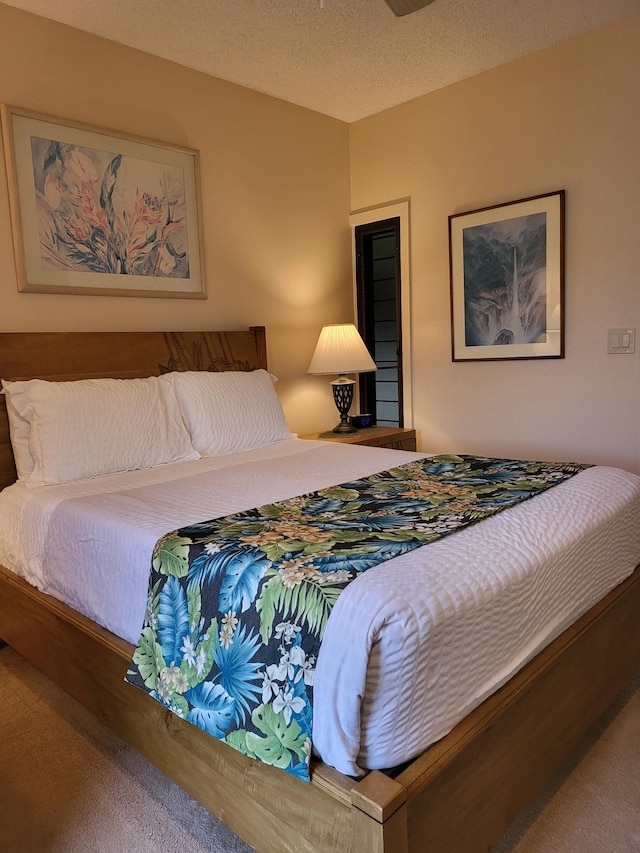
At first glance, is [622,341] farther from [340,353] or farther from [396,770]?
[396,770]

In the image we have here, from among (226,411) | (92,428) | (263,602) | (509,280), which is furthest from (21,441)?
(509,280)

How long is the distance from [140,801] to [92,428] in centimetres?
127

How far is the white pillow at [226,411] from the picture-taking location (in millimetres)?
2691

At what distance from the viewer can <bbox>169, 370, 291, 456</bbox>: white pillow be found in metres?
2.69

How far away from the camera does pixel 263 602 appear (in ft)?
4.06

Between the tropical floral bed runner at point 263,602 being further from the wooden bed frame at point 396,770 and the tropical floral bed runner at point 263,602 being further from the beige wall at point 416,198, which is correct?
the beige wall at point 416,198

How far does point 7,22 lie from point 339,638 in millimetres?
2716

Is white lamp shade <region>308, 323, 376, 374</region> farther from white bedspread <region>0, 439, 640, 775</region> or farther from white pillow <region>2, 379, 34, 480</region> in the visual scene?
white pillow <region>2, 379, 34, 480</region>

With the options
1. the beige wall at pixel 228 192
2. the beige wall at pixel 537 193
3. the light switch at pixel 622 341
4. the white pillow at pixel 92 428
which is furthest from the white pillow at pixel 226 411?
the light switch at pixel 622 341

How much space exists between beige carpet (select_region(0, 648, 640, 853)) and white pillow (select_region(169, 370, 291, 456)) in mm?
1215

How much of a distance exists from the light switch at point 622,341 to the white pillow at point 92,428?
2.03 metres

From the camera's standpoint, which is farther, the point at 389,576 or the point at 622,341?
the point at 622,341

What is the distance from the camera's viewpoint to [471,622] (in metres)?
1.20

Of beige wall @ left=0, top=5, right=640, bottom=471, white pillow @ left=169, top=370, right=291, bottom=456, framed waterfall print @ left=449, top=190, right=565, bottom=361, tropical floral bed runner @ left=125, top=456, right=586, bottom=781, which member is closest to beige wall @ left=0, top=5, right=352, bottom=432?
beige wall @ left=0, top=5, right=640, bottom=471
